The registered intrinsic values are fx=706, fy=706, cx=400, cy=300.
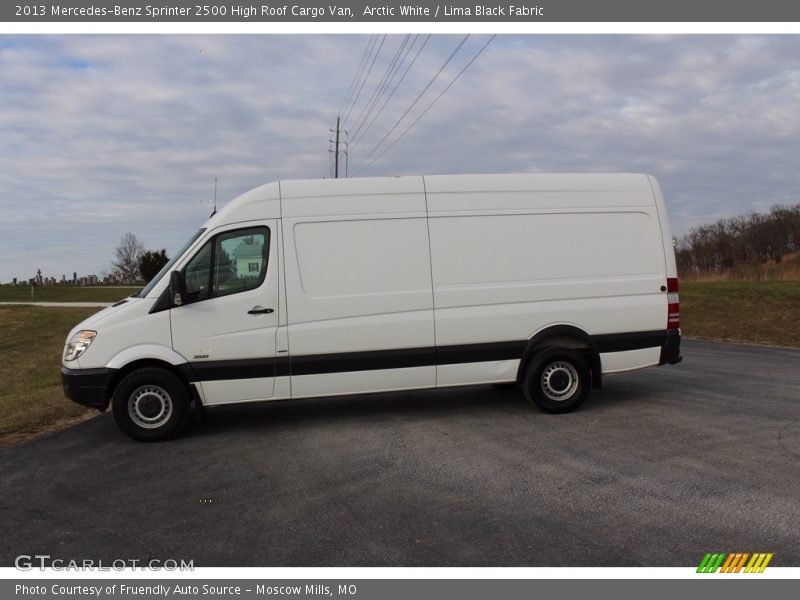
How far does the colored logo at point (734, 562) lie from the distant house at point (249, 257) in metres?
5.07

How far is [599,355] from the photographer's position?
26.5ft

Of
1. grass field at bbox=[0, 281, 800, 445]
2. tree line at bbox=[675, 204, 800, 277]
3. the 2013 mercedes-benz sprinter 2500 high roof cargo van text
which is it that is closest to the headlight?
the 2013 mercedes-benz sprinter 2500 high roof cargo van text

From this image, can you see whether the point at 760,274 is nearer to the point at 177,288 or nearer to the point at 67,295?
the point at 177,288

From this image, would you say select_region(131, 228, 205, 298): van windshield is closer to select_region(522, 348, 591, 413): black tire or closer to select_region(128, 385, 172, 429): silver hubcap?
select_region(128, 385, 172, 429): silver hubcap

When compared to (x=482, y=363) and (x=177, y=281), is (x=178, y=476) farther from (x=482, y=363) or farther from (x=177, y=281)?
(x=482, y=363)

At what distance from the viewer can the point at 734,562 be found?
3.93 m

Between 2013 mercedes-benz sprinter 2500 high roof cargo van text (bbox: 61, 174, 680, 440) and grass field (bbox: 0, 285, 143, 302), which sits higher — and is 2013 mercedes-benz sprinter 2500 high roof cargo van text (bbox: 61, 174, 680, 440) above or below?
below

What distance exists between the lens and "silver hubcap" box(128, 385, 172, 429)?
7227mm

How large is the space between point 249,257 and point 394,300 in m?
1.61

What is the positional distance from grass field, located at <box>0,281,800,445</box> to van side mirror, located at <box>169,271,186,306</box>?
251 centimetres

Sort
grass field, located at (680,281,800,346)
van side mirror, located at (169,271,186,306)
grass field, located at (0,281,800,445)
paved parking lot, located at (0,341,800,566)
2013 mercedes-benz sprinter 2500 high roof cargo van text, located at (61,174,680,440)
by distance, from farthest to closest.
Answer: grass field, located at (680,281,800,346) < grass field, located at (0,281,800,445) < 2013 mercedes-benz sprinter 2500 high roof cargo van text, located at (61,174,680,440) < van side mirror, located at (169,271,186,306) < paved parking lot, located at (0,341,800,566)

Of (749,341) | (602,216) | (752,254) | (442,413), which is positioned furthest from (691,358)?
(752,254)
